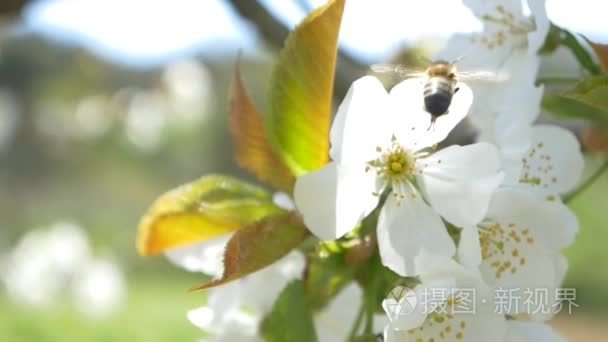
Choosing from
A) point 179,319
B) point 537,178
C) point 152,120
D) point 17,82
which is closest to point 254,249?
point 537,178

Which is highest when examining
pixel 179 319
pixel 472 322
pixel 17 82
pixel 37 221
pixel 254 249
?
pixel 17 82

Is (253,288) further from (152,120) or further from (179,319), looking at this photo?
(152,120)

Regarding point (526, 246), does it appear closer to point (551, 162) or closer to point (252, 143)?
point (551, 162)

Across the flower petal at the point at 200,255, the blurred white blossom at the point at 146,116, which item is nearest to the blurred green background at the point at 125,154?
the blurred white blossom at the point at 146,116

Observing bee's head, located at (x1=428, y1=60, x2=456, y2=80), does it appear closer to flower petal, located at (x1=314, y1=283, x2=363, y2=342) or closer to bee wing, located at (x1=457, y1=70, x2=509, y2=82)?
bee wing, located at (x1=457, y1=70, x2=509, y2=82)

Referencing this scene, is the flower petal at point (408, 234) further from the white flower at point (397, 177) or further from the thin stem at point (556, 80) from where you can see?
the thin stem at point (556, 80)

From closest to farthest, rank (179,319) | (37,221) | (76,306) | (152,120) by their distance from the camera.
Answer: (76,306), (179,319), (152,120), (37,221)
